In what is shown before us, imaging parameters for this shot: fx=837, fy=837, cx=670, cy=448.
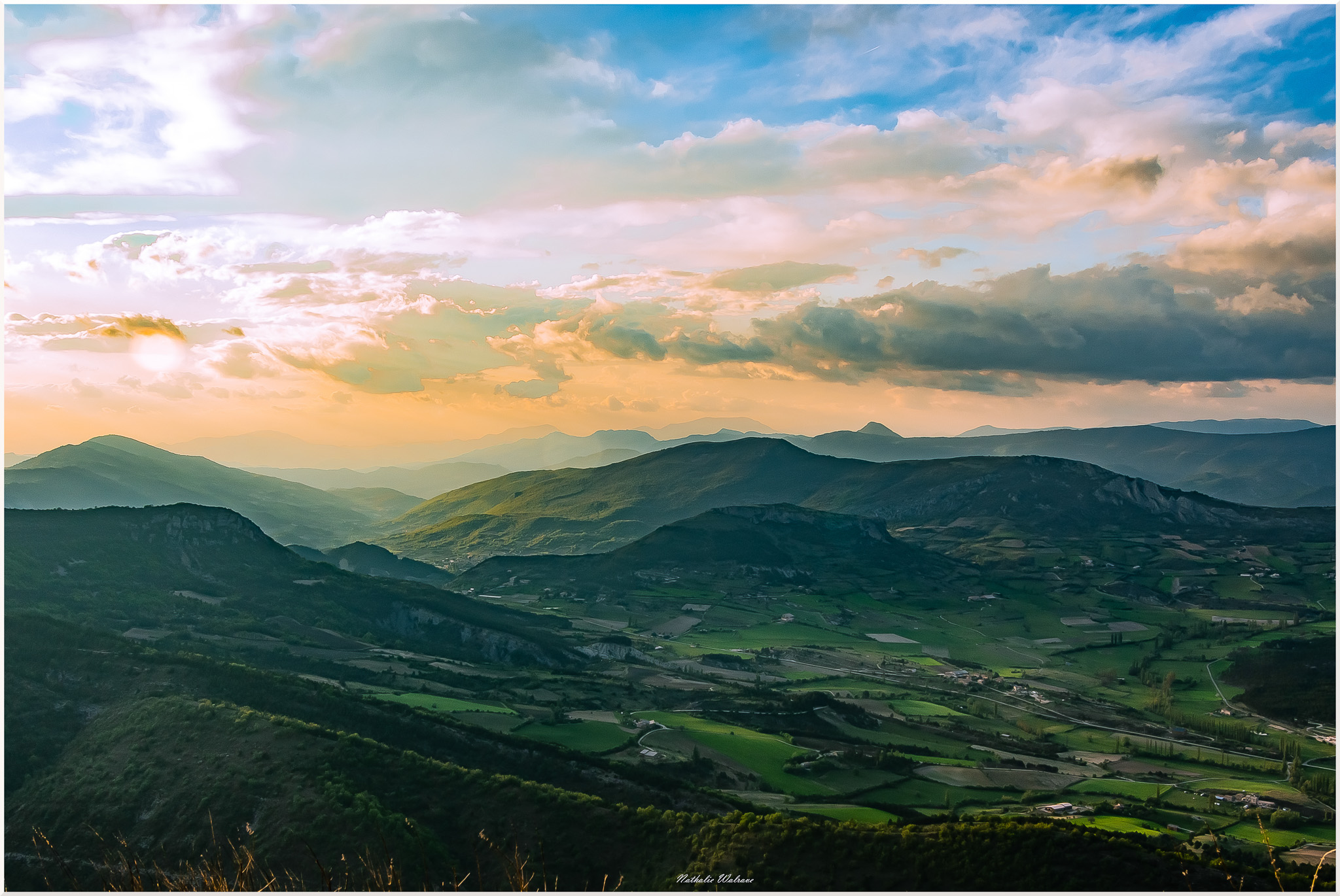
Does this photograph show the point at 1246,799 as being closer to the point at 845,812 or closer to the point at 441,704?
the point at 845,812

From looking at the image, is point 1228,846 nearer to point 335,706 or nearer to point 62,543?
point 335,706

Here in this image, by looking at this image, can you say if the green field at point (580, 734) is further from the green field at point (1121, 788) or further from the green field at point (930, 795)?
the green field at point (1121, 788)

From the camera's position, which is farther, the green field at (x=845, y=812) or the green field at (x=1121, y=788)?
the green field at (x=1121, y=788)

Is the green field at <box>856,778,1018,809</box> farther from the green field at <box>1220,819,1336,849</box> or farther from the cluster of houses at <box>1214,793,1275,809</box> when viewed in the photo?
the cluster of houses at <box>1214,793,1275,809</box>

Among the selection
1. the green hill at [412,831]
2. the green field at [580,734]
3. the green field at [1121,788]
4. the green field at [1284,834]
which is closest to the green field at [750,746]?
the green field at [580,734]

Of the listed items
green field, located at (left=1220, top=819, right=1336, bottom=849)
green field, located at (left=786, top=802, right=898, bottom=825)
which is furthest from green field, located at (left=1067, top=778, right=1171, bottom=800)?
green field, located at (left=786, top=802, right=898, bottom=825)

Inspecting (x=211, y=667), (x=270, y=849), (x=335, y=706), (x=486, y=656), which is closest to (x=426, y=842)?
(x=270, y=849)
